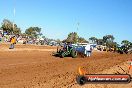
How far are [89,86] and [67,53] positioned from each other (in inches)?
592

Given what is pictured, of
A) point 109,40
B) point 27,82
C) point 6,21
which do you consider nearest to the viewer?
point 27,82

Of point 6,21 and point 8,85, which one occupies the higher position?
point 6,21

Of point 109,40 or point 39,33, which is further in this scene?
point 109,40

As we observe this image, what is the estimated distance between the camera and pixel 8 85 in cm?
1086

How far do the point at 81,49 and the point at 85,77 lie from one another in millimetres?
21097

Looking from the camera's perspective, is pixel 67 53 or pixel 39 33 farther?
pixel 39 33

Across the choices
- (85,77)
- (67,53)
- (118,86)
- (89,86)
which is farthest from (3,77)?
(67,53)

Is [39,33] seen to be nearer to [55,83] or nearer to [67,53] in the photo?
[67,53]

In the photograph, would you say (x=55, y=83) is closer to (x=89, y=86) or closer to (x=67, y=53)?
(x=89, y=86)

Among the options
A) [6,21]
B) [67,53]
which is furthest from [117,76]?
[6,21]

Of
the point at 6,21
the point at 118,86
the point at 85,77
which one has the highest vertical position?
the point at 6,21

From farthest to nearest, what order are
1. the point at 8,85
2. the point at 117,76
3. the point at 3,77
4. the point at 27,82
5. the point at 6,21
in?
the point at 6,21
the point at 3,77
the point at 27,82
the point at 8,85
the point at 117,76

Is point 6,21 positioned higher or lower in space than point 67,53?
higher

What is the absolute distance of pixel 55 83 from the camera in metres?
11.7
